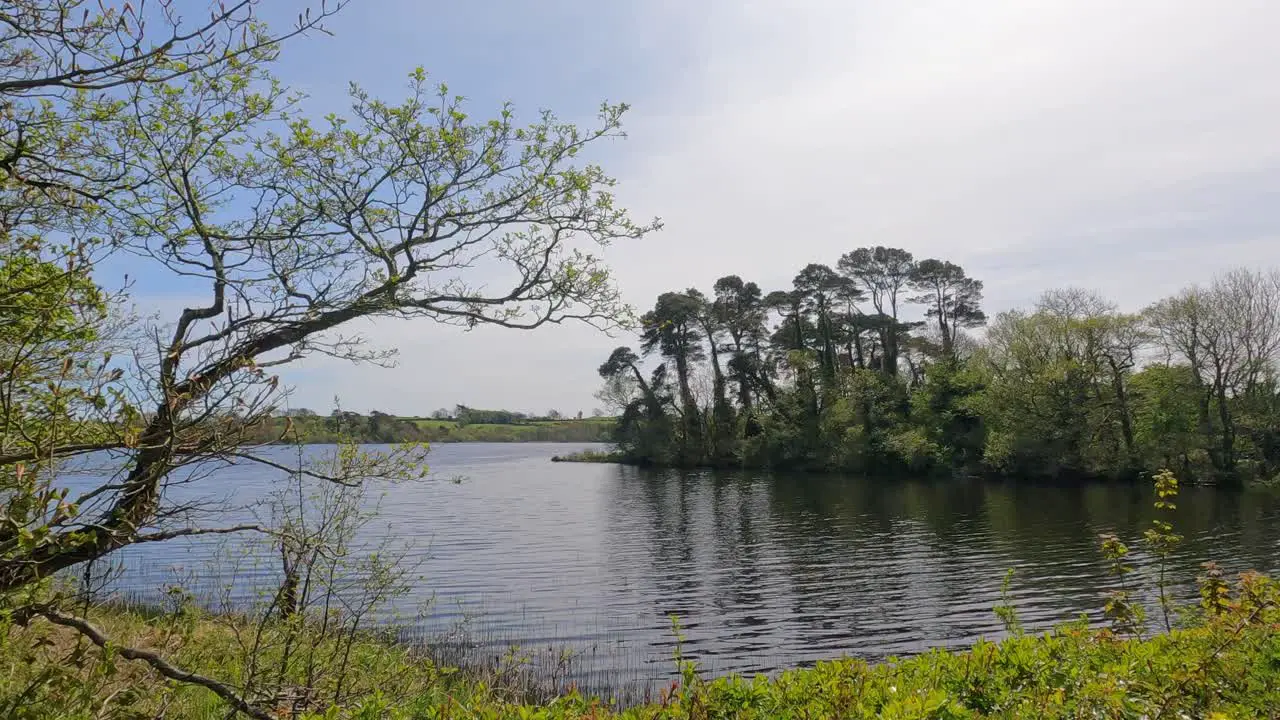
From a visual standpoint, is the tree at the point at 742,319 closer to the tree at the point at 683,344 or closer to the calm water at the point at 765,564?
the tree at the point at 683,344

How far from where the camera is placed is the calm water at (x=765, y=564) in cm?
1517

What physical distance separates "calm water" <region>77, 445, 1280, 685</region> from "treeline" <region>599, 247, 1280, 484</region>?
15.9 ft

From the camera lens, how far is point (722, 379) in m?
68.6

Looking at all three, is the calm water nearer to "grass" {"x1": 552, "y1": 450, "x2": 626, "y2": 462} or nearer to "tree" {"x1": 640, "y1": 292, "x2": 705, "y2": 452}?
"tree" {"x1": 640, "y1": 292, "x2": 705, "y2": 452}

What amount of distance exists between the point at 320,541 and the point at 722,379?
64378mm

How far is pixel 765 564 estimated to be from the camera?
2300 centimetres

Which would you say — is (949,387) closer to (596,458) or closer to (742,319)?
(742,319)

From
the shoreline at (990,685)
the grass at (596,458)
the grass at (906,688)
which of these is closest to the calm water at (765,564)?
the grass at (906,688)

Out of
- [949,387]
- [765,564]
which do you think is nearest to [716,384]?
[949,387]

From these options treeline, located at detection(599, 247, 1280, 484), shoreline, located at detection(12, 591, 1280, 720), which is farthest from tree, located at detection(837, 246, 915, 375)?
shoreline, located at detection(12, 591, 1280, 720)

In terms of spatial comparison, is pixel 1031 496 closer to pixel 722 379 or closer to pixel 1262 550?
pixel 1262 550

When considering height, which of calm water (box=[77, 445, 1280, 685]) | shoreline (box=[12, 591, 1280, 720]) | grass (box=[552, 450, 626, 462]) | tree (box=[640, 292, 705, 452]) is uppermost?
tree (box=[640, 292, 705, 452])

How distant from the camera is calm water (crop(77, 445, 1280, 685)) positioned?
15.2 m

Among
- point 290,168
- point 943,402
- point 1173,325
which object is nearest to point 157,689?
point 290,168
